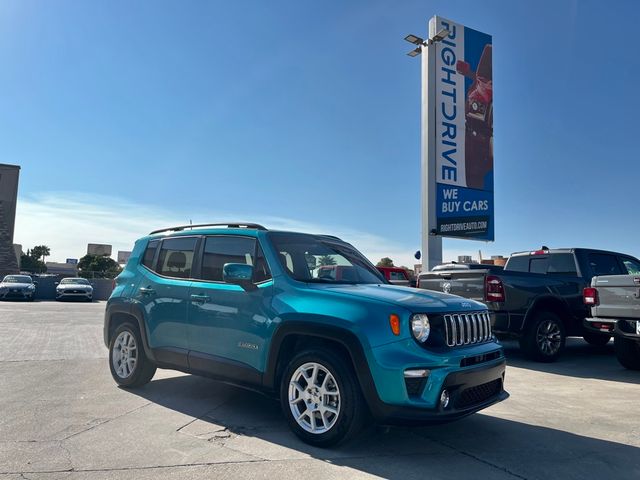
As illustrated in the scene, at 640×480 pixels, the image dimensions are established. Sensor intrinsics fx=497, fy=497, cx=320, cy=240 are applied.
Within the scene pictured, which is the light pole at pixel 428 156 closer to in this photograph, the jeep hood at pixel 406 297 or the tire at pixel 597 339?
the tire at pixel 597 339

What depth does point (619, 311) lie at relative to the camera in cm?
752

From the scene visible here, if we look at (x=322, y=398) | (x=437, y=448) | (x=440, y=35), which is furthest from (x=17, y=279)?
(x=437, y=448)

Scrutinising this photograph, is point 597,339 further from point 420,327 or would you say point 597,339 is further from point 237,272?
point 237,272

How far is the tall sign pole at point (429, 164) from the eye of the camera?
18375 mm

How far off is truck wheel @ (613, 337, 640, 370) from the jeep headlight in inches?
223

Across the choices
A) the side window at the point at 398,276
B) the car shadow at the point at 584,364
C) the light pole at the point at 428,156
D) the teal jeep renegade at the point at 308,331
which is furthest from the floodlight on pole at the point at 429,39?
the teal jeep renegade at the point at 308,331

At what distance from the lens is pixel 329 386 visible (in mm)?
4125

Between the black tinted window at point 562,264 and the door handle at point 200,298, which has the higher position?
the black tinted window at point 562,264

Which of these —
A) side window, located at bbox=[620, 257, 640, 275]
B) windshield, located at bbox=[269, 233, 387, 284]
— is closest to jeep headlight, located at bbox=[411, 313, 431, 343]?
windshield, located at bbox=[269, 233, 387, 284]

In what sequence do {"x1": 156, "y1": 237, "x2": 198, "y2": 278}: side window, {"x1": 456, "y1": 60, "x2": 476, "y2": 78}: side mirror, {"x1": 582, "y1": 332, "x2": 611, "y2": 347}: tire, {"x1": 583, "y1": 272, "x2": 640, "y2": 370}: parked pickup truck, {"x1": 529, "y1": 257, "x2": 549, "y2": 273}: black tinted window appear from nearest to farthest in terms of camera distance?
{"x1": 156, "y1": 237, "x2": 198, "y2": 278}: side window
{"x1": 583, "y1": 272, "x2": 640, "y2": 370}: parked pickup truck
{"x1": 529, "y1": 257, "x2": 549, "y2": 273}: black tinted window
{"x1": 582, "y1": 332, "x2": 611, "y2": 347}: tire
{"x1": 456, "y1": 60, "x2": 476, "y2": 78}: side mirror

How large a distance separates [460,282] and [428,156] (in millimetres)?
10758

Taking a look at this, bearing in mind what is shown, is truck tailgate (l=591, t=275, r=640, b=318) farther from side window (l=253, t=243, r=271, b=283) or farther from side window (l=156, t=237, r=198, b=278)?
side window (l=156, t=237, r=198, b=278)

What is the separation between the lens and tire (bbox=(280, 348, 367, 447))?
3.93m

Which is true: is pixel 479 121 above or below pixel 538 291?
above
